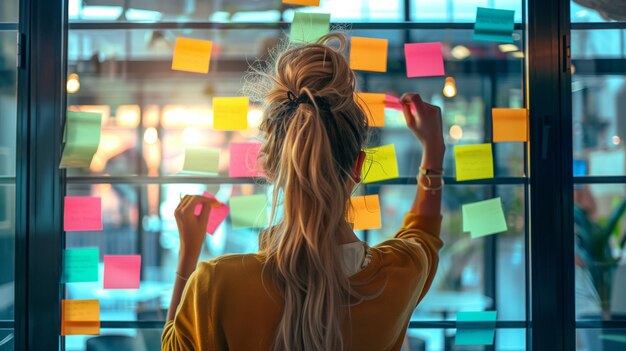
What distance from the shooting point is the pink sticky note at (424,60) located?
2043 mm

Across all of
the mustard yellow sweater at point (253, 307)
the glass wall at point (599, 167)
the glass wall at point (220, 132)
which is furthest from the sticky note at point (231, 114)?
the glass wall at point (599, 167)

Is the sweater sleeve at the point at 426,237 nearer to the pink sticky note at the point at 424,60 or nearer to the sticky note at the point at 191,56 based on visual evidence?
the pink sticky note at the point at 424,60

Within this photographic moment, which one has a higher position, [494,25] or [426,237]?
[494,25]

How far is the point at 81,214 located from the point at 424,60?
121 centimetres

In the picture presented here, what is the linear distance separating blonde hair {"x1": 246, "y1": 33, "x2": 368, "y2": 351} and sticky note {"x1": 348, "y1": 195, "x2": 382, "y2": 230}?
0.80m

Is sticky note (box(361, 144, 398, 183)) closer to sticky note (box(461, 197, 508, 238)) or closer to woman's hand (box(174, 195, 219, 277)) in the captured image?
sticky note (box(461, 197, 508, 238))

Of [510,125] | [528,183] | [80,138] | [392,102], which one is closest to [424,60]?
[392,102]

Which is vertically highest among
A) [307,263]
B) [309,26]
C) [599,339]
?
[309,26]

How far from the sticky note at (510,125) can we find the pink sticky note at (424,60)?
234 millimetres

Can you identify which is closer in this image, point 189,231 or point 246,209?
point 189,231

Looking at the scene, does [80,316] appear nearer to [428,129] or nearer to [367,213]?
[367,213]

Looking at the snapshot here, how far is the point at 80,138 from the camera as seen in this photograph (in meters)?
2.03

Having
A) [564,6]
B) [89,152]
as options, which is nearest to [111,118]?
[89,152]

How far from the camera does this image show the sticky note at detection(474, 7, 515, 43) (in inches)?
80.3
